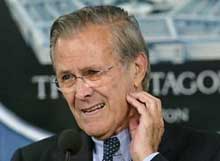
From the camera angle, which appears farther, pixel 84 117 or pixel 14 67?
pixel 14 67

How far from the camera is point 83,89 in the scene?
2.29 meters

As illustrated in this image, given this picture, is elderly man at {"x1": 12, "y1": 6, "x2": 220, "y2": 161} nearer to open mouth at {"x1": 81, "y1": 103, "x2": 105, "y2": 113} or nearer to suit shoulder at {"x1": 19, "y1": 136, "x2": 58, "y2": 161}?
open mouth at {"x1": 81, "y1": 103, "x2": 105, "y2": 113}

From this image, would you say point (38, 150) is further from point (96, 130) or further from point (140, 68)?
point (140, 68)

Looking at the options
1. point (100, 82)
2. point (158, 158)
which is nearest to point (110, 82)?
point (100, 82)

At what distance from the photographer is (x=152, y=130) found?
2.35 metres

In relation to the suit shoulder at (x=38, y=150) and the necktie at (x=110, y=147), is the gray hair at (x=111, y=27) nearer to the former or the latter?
the necktie at (x=110, y=147)

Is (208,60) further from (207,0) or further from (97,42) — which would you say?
(97,42)

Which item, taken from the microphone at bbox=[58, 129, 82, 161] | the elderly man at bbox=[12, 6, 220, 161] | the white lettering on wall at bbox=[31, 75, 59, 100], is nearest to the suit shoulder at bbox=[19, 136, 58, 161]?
the elderly man at bbox=[12, 6, 220, 161]

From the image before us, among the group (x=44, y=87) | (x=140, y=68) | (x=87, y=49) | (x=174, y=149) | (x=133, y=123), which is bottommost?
(x=44, y=87)

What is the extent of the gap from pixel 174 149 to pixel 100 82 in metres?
0.36

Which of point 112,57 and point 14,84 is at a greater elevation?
point 112,57

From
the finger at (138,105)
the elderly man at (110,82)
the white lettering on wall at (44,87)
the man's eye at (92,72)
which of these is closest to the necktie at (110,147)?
the elderly man at (110,82)

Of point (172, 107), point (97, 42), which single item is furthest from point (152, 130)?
point (172, 107)

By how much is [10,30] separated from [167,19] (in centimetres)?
72
